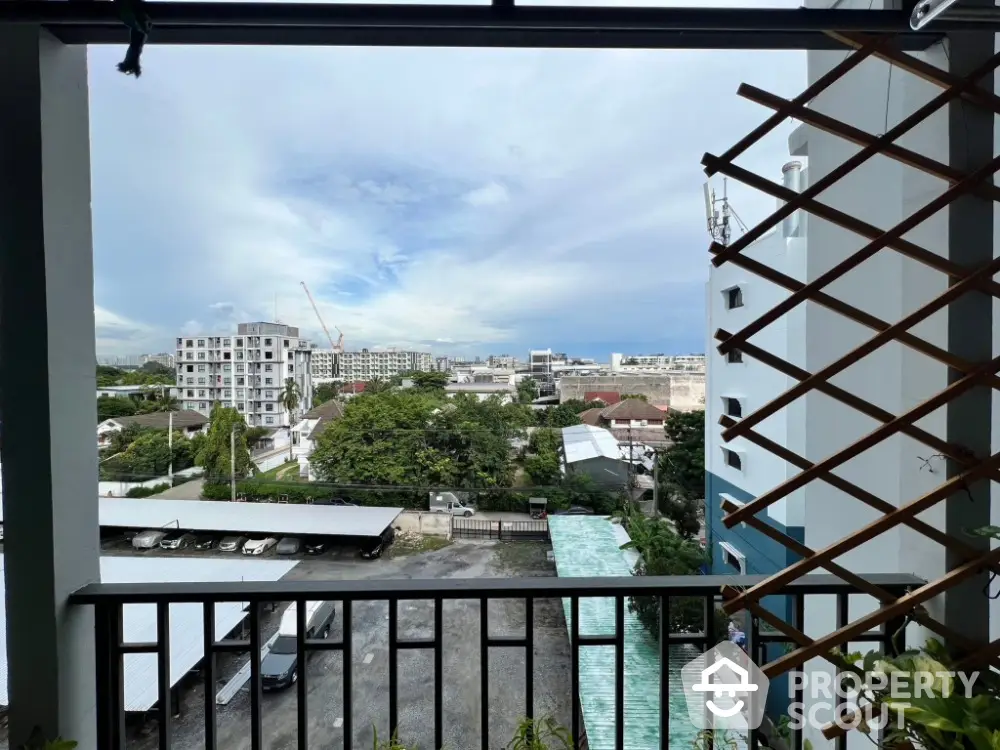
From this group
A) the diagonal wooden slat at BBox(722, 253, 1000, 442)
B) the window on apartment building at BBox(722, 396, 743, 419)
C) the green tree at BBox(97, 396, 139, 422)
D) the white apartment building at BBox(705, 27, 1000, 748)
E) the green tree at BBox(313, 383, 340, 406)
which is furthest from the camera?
the green tree at BBox(313, 383, 340, 406)

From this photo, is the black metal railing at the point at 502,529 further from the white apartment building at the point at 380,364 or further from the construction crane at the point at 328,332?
the construction crane at the point at 328,332

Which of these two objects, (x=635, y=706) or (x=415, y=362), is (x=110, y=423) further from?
(x=635, y=706)

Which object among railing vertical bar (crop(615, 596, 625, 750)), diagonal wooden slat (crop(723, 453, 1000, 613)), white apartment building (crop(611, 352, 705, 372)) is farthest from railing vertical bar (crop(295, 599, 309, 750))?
white apartment building (crop(611, 352, 705, 372))

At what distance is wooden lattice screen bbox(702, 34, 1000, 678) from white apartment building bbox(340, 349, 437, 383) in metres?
1.10

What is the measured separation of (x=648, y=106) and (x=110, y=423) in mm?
1931

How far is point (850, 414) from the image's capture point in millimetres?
1150

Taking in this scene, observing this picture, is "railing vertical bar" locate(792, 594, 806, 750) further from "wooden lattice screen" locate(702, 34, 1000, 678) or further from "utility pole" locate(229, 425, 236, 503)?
"utility pole" locate(229, 425, 236, 503)

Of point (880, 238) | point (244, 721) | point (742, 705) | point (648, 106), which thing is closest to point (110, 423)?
point (244, 721)

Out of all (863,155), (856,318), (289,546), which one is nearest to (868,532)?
(856,318)

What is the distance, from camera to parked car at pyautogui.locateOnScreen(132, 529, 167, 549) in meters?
1.34

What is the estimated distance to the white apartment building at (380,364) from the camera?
1.59 metres

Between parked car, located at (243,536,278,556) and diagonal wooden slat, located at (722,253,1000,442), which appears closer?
diagonal wooden slat, located at (722,253,1000,442)

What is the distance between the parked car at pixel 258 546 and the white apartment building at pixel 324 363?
0.58 m

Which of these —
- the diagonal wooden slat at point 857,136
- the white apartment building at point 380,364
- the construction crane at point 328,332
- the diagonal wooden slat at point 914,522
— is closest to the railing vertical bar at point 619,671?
the diagonal wooden slat at point 914,522
